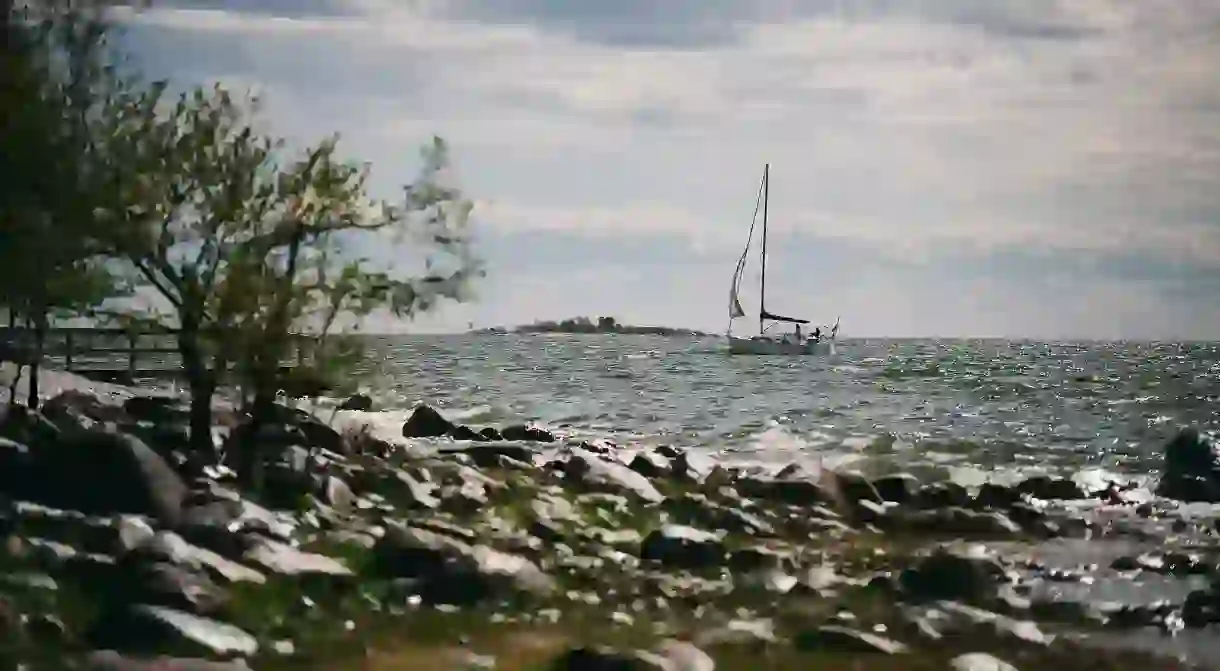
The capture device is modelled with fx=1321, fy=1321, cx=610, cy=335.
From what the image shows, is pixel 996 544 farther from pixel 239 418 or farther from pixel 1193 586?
pixel 239 418

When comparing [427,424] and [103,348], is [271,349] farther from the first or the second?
[427,424]

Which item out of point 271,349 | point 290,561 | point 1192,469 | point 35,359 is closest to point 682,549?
point 290,561

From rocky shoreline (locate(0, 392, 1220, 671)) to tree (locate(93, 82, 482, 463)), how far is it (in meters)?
1.22

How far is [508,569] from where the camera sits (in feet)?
27.6

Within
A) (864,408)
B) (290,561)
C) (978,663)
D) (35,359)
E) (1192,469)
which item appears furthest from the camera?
(864,408)

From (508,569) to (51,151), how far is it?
567 centimetres

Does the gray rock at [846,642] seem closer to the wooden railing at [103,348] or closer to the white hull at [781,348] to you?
the wooden railing at [103,348]

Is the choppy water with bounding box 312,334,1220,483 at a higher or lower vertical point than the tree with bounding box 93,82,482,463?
lower

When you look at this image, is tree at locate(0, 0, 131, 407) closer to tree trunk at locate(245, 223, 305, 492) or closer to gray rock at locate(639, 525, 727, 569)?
tree trunk at locate(245, 223, 305, 492)

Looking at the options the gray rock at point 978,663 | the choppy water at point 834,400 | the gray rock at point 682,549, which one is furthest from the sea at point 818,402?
the gray rock at point 978,663

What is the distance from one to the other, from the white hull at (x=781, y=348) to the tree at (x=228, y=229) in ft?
95.6

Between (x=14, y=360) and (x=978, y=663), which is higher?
(x=14, y=360)

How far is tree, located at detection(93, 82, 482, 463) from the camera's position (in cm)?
1073

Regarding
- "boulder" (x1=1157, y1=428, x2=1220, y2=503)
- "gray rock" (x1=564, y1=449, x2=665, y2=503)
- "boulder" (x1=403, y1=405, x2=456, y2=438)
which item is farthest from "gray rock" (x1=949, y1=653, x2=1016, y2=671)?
"boulder" (x1=403, y1=405, x2=456, y2=438)
